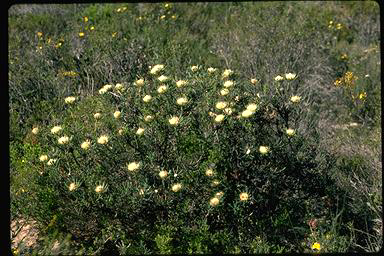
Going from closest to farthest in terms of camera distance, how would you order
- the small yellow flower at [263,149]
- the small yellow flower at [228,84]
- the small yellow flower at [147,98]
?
the small yellow flower at [263,149] < the small yellow flower at [147,98] < the small yellow flower at [228,84]

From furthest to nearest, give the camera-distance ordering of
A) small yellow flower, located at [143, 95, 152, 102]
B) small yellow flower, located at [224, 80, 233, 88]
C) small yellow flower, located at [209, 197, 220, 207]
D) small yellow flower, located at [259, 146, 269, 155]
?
1. small yellow flower, located at [224, 80, 233, 88]
2. small yellow flower, located at [143, 95, 152, 102]
3. small yellow flower, located at [259, 146, 269, 155]
4. small yellow flower, located at [209, 197, 220, 207]

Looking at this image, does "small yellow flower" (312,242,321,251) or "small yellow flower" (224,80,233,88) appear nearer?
"small yellow flower" (312,242,321,251)

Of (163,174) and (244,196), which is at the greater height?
(163,174)

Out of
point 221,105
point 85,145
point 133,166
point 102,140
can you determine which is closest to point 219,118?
point 221,105

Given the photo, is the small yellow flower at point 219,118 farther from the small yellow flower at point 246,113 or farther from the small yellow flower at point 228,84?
the small yellow flower at point 228,84

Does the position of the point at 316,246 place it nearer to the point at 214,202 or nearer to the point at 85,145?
the point at 214,202

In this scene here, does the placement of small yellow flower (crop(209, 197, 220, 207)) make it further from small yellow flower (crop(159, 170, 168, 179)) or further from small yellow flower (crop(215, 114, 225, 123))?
small yellow flower (crop(215, 114, 225, 123))

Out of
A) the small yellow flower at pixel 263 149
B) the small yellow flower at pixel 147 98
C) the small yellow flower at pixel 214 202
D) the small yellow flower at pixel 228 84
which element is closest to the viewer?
the small yellow flower at pixel 214 202

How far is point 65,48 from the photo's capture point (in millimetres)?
5984

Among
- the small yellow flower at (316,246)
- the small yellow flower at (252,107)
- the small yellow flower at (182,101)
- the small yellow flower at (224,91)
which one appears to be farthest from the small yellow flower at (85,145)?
the small yellow flower at (316,246)

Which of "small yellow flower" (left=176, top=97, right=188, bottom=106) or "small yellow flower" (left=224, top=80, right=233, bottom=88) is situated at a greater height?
"small yellow flower" (left=176, top=97, right=188, bottom=106)

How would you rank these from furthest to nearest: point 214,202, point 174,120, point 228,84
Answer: point 228,84 < point 174,120 < point 214,202

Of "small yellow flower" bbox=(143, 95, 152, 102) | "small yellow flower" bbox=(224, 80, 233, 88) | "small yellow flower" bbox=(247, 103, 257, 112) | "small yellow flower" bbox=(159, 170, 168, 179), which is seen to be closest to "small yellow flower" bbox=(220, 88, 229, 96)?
"small yellow flower" bbox=(224, 80, 233, 88)

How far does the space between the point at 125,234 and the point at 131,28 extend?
4221 mm
